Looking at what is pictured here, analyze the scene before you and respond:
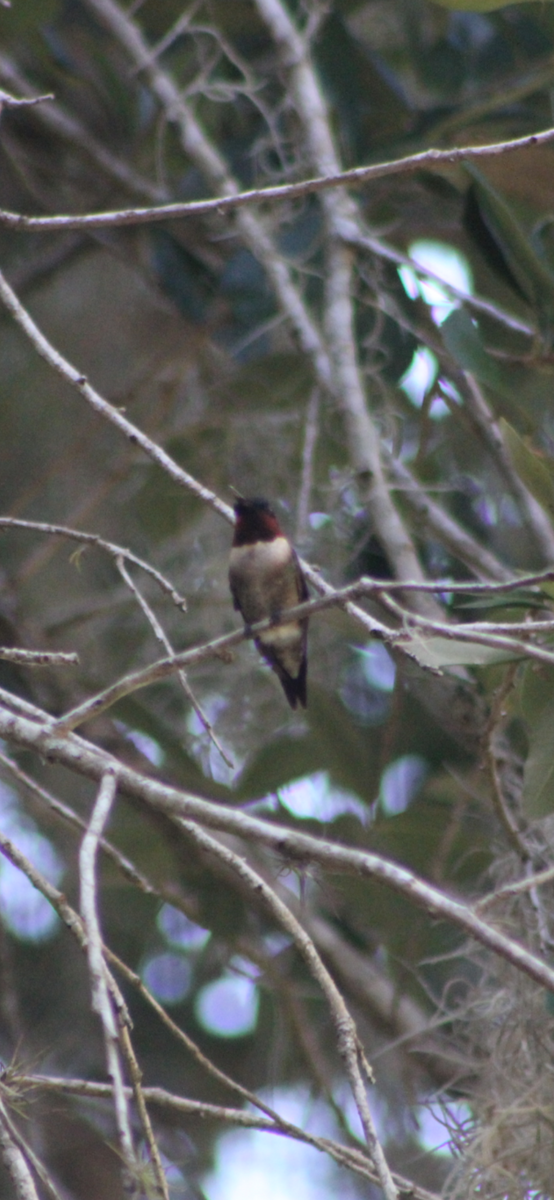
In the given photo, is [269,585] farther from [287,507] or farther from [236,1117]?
[236,1117]

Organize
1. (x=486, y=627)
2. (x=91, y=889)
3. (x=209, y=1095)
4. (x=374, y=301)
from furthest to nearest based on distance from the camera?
(x=209, y=1095)
(x=374, y=301)
(x=486, y=627)
(x=91, y=889)

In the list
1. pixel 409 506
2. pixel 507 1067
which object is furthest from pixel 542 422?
pixel 507 1067

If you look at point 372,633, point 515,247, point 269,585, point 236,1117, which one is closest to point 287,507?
point 269,585

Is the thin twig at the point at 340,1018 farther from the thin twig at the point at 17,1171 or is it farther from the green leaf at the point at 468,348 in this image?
the green leaf at the point at 468,348

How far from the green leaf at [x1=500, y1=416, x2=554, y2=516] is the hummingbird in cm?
98

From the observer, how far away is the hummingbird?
9.59ft

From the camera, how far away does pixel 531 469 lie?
195 cm

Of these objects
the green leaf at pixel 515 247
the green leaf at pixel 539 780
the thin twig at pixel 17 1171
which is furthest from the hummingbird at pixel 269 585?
the thin twig at pixel 17 1171

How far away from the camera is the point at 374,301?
3221 mm

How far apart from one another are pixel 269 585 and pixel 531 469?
1.10 m

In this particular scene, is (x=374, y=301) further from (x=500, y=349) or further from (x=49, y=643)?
(x=49, y=643)

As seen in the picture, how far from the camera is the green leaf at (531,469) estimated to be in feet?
6.35

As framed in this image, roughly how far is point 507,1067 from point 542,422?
178cm

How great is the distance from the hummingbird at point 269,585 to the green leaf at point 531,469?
985 mm
